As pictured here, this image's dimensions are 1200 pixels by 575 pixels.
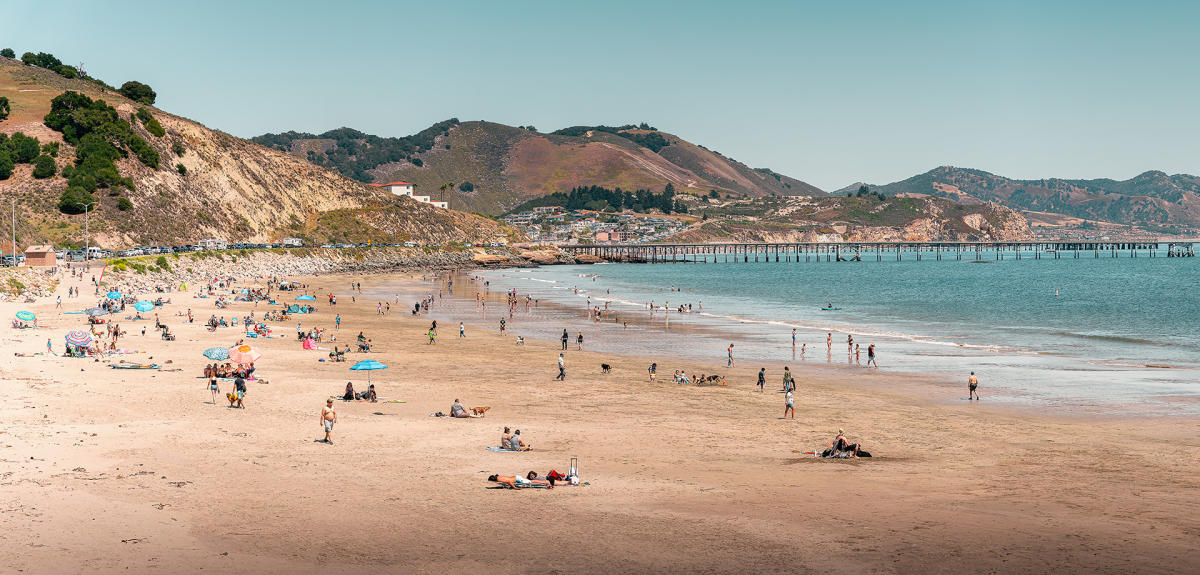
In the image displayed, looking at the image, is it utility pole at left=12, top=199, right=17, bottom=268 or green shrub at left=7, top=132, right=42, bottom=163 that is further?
green shrub at left=7, top=132, right=42, bottom=163

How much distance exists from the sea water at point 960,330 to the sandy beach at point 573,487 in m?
7.62

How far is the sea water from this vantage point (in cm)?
4062

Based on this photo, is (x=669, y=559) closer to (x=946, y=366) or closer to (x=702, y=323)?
(x=946, y=366)

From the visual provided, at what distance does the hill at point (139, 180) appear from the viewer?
118m

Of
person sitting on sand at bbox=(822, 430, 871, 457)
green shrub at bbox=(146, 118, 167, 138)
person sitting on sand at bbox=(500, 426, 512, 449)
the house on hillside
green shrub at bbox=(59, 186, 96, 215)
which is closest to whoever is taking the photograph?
person sitting on sand at bbox=(822, 430, 871, 457)

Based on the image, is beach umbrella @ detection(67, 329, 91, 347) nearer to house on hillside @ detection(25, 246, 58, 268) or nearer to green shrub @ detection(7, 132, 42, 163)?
house on hillside @ detection(25, 246, 58, 268)

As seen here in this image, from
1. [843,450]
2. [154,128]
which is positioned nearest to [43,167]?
[154,128]

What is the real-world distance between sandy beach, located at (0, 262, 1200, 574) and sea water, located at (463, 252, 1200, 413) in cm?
762

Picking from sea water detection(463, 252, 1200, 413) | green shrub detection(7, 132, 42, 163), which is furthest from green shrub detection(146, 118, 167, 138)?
sea water detection(463, 252, 1200, 413)

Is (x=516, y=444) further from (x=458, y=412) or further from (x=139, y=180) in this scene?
(x=139, y=180)

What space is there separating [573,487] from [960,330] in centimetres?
5127

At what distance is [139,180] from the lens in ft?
441

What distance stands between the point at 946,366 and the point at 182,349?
37.2 metres

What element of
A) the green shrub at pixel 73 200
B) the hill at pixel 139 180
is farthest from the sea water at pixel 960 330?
the green shrub at pixel 73 200
